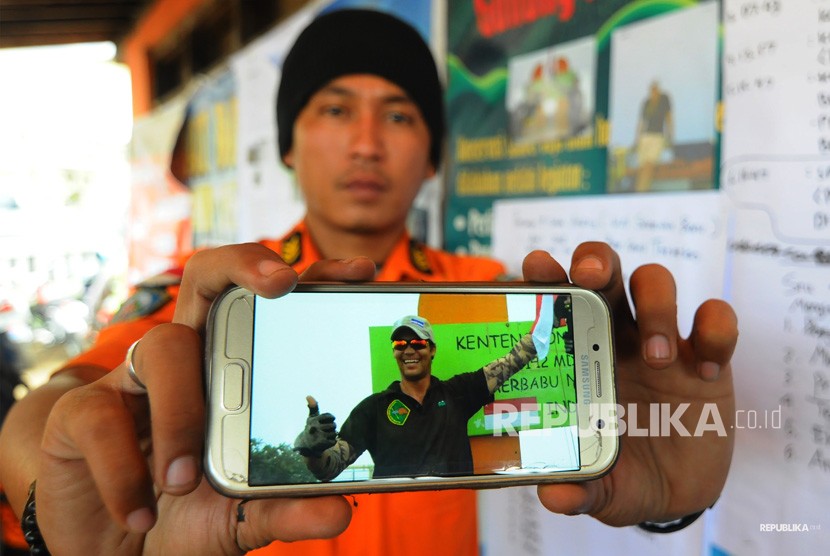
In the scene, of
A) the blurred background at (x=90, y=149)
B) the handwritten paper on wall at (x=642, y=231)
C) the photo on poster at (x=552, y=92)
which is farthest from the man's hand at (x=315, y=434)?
the blurred background at (x=90, y=149)

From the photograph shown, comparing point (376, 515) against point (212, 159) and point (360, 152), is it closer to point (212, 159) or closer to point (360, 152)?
point (360, 152)

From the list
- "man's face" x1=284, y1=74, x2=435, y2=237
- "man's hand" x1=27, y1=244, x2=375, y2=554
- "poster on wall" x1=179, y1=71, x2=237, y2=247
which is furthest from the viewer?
"poster on wall" x1=179, y1=71, x2=237, y2=247

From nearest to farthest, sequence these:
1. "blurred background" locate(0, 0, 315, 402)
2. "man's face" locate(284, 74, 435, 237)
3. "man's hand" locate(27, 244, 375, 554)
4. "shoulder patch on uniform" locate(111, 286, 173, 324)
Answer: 1. "man's hand" locate(27, 244, 375, 554)
2. "shoulder patch on uniform" locate(111, 286, 173, 324)
3. "man's face" locate(284, 74, 435, 237)
4. "blurred background" locate(0, 0, 315, 402)

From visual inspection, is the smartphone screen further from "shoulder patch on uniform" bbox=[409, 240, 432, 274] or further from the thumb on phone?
"shoulder patch on uniform" bbox=[409, 240, 432, 274]

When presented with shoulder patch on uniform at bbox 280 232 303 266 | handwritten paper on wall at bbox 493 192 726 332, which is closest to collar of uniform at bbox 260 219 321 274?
shoulder patch on uniform at bbox 280 232 303 266

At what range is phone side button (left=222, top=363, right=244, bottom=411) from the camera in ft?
1.17

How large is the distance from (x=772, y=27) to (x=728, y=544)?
1.58 feet

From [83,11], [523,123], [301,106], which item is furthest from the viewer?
[83,11]

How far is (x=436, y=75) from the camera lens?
2.51 feet

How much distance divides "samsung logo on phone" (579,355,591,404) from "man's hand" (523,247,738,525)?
26mm

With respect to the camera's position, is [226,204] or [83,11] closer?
[226,204]

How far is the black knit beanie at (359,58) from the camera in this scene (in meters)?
0.70

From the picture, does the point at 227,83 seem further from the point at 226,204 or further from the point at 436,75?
the point at 436,75

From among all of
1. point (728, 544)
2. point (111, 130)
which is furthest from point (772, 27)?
point (111, 130)
